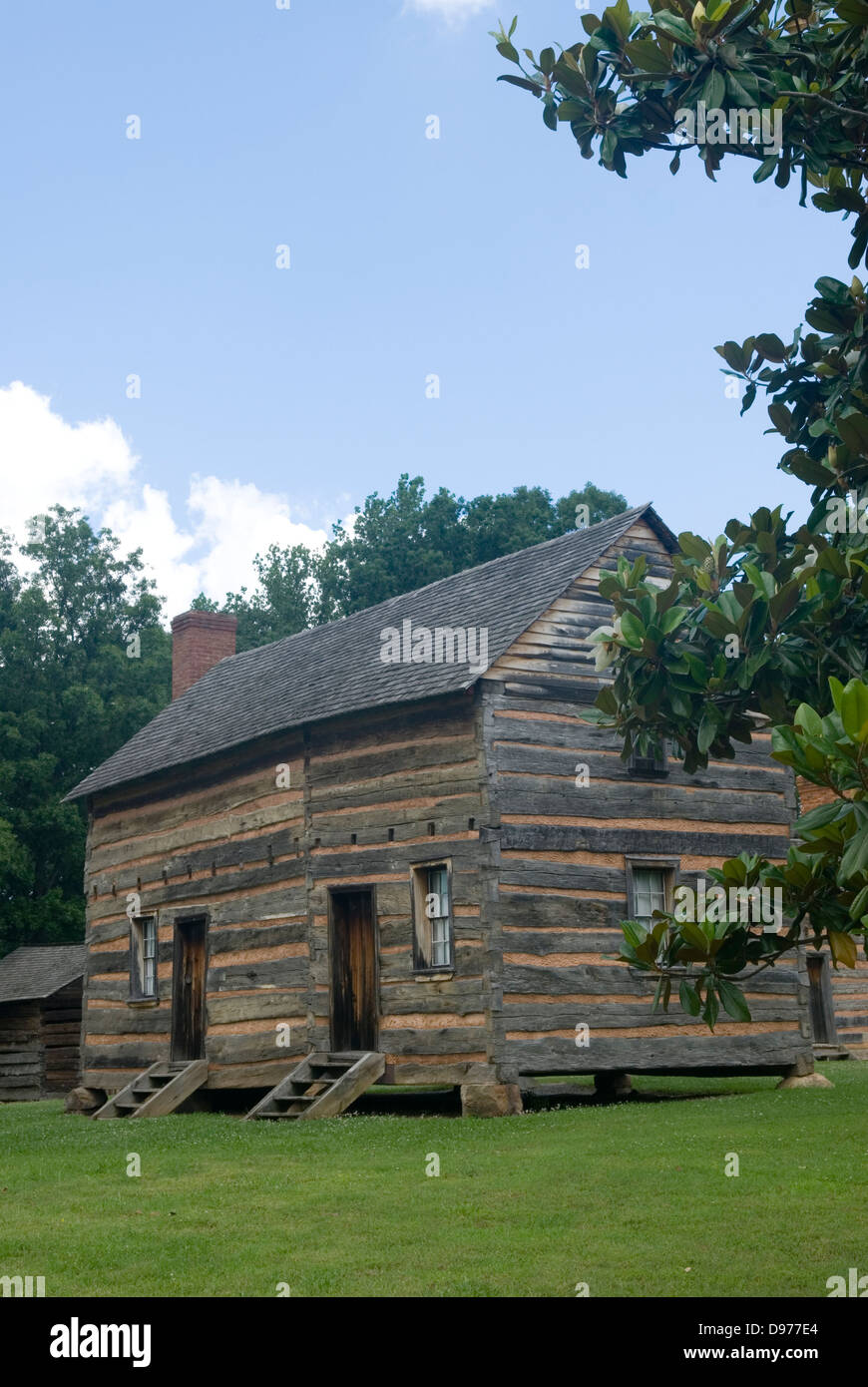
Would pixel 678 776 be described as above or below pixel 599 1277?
above

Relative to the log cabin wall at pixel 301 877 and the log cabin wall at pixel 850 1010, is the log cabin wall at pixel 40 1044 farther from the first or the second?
the log cabin wall at pixel 850 1010

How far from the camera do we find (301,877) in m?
19.6

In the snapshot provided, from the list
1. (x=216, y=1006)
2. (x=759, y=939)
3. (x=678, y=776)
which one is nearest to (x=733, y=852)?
(x=678, y=776)

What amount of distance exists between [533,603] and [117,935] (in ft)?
33.0

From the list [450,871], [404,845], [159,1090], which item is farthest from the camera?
[159,1090]

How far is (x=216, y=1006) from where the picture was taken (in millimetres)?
20969

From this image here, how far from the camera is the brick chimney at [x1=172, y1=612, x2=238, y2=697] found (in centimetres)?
3044

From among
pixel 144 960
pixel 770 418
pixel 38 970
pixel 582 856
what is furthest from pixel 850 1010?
pixel 770 418

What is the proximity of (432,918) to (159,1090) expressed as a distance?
564 centimetres

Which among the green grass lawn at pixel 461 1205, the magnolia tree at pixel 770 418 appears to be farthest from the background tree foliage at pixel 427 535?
the magnolia tree at pixel 770 418

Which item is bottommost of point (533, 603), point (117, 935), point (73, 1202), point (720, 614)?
→ point (73, 1202)

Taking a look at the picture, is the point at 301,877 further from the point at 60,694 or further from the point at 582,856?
the point at 60,694
